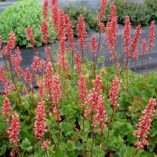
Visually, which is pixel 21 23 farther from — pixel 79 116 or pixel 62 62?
pixel 79 116

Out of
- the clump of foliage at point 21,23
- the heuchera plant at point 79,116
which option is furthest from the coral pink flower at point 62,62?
the clump of foliage at point 21,23

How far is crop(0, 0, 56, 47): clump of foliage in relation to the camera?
9342mm

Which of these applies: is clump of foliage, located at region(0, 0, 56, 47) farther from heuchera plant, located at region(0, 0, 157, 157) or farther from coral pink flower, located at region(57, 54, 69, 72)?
heuchera plant, located at region(0, 0, 157, 157)

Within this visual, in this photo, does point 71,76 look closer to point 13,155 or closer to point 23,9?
point 13,155

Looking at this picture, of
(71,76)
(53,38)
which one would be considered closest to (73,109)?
(71,76)

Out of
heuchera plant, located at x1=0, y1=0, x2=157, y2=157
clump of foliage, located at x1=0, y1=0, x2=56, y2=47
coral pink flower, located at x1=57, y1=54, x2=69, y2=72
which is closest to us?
heuchera plant, located at x1=0, y1=0, x2=157, y2=157

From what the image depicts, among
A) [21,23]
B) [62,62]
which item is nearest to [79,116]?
[62,62]

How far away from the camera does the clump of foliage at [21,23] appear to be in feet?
30.7

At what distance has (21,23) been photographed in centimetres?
952

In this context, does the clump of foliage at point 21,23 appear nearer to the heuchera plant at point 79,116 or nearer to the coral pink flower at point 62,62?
the coral pink flower at point 62,62

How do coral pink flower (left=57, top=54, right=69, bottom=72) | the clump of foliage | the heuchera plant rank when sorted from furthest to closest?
the clump of foliage, coral pink flower (left=57, top=54, right=69, bottom=72), the heuchera plant

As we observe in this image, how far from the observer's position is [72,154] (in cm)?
344

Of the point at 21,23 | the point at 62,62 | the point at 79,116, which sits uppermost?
the point at 62,62

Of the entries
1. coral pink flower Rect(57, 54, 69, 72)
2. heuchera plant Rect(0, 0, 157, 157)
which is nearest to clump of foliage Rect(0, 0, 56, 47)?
coral pink flower Rect(57, 54, 69, 72)
